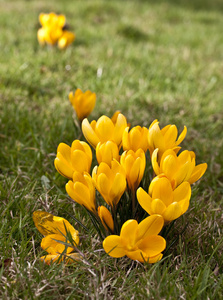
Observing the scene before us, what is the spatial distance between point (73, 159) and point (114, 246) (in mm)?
318

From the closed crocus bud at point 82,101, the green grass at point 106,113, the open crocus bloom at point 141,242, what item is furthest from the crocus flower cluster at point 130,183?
the closed crocus bud at point 82,101

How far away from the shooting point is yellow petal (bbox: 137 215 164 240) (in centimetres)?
112

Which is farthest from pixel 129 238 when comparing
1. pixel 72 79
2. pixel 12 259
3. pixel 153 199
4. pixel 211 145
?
pixel 72 79

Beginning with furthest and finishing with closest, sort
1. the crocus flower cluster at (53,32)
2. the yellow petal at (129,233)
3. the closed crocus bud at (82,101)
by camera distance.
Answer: the crocus flower cluster at (53,32)
the closed crocus bud at (82,101)
the yellow petal at (129,233)

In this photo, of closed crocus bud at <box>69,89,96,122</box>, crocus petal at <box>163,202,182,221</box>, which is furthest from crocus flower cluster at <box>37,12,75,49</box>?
crocus petal at <box>163,202,182,221</box>

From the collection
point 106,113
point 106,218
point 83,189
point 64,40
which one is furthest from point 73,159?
point 64,40

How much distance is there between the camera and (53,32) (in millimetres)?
3492

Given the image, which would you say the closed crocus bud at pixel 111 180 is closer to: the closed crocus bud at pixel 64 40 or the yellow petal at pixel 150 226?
the yellow petal at pixel 150 226

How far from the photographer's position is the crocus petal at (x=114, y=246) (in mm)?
1121

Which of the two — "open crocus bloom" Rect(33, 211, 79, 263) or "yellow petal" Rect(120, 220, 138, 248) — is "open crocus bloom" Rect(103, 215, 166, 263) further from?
"open crocus bloom" Rect(33, 211, 79, 263)

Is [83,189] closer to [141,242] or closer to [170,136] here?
[141,242]

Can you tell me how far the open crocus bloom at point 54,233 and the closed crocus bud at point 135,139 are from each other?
1.14ft

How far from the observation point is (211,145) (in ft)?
7.55

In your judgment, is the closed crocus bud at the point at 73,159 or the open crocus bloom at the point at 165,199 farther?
the closed crocus bud at the point at 73,159
